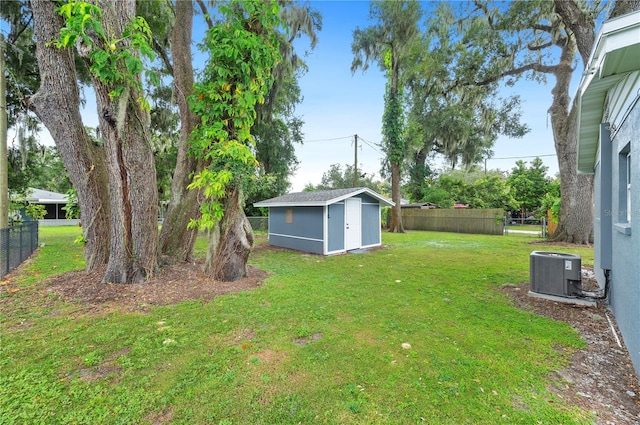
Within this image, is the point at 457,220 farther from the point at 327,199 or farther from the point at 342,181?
the point at 342,181

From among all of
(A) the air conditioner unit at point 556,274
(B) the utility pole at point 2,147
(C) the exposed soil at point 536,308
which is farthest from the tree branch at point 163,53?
(A) the air conditioner unit at point 556,274

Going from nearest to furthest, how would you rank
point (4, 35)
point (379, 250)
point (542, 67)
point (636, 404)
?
point (636, 404) < point (4, 35) < point (379, 250) < point (542, 67)

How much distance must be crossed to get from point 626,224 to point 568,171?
10469 mm

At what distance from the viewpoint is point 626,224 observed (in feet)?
9.41

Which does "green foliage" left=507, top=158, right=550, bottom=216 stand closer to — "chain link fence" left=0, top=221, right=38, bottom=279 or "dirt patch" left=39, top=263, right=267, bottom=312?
"dirt patch" left=39, top=263, right=267, bottom=312

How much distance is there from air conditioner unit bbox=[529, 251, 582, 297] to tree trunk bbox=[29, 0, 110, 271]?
7.64 meters

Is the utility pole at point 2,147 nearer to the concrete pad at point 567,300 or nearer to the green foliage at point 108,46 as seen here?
the green foliage at point 108,46

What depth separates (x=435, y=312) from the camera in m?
3.78

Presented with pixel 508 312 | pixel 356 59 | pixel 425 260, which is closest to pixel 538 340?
pixel 508 312

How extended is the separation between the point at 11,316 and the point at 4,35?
784cm

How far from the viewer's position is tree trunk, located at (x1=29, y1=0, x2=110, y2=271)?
15.1ft

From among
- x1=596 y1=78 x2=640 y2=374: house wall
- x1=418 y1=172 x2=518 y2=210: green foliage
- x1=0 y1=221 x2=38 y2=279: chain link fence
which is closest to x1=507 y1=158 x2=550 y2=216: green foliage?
x1=418 y1=172 x2=518 y2=210: green foliage

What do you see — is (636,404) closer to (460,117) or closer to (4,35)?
(4,35)

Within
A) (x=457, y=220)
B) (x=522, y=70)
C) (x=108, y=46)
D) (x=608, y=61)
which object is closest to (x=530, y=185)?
(x=457, y=220)
